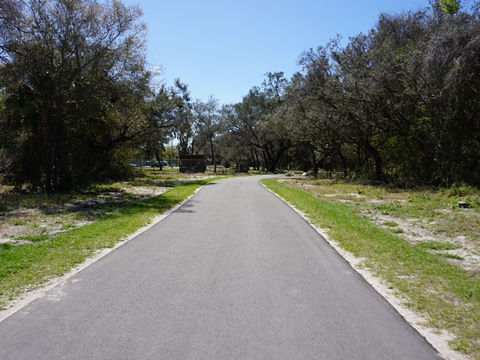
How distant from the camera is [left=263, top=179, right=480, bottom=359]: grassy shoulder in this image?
4512 mm

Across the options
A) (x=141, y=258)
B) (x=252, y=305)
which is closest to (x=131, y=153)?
(x=141, y=258)

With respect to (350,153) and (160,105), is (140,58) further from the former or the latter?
(350,153)

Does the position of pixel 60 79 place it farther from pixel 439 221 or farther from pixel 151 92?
pixel 439 221

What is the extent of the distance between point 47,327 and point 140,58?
1987cm

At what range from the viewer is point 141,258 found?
7492 millimetres

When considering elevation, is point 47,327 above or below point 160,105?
below

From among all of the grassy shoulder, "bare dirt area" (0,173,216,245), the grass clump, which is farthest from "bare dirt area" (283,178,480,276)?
"bare dirt area" (0,173,216,245)

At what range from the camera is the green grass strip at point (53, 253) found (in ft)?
19.7

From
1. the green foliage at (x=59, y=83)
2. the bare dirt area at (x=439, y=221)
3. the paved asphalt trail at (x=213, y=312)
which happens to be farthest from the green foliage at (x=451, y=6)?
the paved asphalt trail at (x=213, y=312)

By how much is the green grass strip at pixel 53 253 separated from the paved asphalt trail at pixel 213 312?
1.82ft

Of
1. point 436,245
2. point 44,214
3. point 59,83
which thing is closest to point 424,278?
point 436,245

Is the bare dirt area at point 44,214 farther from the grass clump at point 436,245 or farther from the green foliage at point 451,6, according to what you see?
the green foliage at point 451,6

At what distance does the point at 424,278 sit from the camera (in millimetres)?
6312

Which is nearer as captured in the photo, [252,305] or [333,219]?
[252,305]
